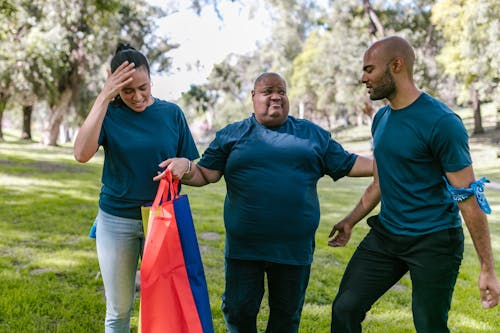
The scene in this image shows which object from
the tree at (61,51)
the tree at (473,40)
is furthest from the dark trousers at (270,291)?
the tree at (473,40)

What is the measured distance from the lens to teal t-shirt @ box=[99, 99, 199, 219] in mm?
3125

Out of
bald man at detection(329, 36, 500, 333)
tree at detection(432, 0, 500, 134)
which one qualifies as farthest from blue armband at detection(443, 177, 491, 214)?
tree at detection(432, 0, 500, 134)

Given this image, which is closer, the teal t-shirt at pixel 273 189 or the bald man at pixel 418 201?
the bald man at pixel 418 201

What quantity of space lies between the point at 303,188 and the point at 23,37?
23.6 m

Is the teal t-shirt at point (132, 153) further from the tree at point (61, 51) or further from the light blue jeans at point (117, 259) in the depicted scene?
the tree at point (61, 51)

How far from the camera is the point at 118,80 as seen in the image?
2.98 metres

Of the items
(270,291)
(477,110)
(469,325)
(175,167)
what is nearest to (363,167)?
(270,291)

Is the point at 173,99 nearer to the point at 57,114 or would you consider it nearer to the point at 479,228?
the point at 479,228

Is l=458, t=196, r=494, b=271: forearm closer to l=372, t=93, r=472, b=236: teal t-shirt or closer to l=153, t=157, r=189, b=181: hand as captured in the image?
l=372, t=93, r=472, b=236: teal t-shirt

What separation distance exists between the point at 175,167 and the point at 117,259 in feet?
2.24

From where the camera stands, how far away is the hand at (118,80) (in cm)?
297

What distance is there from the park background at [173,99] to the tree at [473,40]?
0.07 metres

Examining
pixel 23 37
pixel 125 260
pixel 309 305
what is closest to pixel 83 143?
pixel 125 260

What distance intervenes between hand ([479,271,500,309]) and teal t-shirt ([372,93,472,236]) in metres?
0.33
